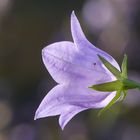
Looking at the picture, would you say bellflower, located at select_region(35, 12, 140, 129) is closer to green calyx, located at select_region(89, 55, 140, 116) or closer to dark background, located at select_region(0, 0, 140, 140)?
green calyx, located at select_region(89, 55, 140, 116)

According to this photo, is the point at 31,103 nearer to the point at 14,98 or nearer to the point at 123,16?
the point at 14,98

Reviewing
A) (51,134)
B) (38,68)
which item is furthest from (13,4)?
(51,134)

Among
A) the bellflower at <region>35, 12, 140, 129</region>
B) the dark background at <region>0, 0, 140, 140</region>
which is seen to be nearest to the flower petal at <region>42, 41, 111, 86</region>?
the bellflower at <region>35, 12, 140, 129</region>

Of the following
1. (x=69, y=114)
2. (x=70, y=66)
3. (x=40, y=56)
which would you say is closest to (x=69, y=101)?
(x=69, y=114)

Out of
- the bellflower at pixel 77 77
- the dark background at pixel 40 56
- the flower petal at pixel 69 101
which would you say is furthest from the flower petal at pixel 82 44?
the dark background at pixel 40 56

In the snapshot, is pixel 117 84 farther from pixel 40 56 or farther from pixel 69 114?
pixel 40 56

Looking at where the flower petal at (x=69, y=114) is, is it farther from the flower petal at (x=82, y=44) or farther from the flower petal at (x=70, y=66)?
the flower petal at (x=82, y=44)
